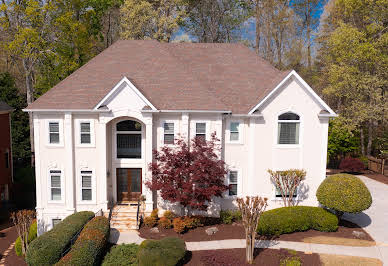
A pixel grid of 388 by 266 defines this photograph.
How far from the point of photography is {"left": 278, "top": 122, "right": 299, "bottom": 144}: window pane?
20.2 meters

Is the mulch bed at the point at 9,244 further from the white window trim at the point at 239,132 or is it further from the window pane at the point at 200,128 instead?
the white window trim at the point at 239,132

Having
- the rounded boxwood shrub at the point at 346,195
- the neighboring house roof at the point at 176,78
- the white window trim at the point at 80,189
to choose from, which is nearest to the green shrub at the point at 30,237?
the white window trim at the point at 80,189

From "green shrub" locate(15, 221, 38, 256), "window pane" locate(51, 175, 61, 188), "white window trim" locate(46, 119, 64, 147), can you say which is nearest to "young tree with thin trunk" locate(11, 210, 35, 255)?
"green shrub" locate(15, 221, 38, 256)

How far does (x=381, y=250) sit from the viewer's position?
1634 centimetres

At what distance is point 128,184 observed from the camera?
69.3 ft

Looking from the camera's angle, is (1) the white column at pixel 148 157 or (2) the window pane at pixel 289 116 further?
(2) the window pane at pixel 289 116

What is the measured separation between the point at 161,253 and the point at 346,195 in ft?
35.0

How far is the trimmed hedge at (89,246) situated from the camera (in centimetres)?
1425

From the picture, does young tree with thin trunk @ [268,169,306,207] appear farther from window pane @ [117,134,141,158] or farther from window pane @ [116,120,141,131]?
window pane @ [116,120,141,131]

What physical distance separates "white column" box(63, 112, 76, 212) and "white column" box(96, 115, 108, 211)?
1585 mm

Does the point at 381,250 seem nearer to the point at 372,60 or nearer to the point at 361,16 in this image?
the point at 372,60

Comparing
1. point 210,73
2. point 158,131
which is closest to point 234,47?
point 210,73

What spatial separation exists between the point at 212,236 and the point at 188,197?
2652 mm

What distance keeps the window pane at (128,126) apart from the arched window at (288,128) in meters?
9.31
